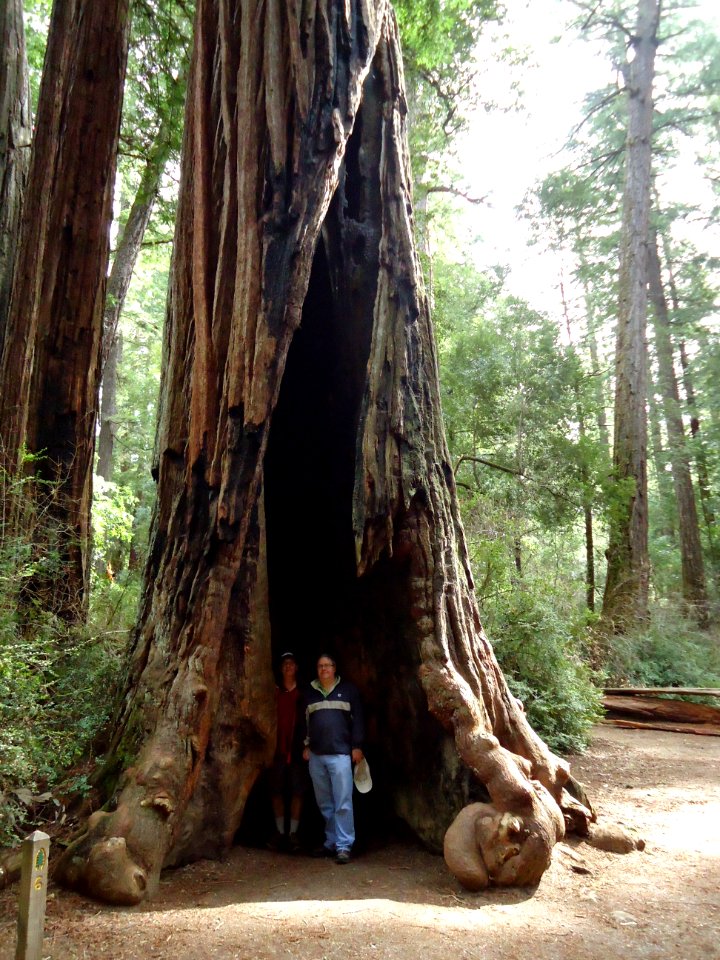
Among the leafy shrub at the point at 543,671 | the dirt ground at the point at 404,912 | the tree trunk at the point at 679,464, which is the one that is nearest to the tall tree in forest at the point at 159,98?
the leafy shrub at the point at 543,671

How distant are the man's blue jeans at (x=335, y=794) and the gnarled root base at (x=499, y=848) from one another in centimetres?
109

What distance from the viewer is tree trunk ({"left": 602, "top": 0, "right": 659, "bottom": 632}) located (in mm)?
13461

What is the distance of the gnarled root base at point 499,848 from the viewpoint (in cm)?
435

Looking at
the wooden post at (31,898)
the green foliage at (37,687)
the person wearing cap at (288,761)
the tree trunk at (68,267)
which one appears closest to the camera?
the wooden post at (31,898)

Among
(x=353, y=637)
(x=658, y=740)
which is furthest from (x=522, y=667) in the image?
(x=353, y=637)

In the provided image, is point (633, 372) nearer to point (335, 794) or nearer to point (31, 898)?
point (335, 794)

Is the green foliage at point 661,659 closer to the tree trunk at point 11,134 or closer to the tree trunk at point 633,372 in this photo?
the tree trunk at point 633,372

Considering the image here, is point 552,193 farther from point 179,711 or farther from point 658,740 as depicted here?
point 179,711

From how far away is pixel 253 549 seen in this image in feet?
17.3

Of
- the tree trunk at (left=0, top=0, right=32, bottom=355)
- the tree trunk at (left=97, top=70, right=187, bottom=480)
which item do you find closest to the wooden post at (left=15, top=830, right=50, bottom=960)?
the tree trunk at (left=0, top=0, right=32, bottom=355)

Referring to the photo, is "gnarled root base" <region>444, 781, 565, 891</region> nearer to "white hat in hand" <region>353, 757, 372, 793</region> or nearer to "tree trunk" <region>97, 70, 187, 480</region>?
"white hat in hand" <region>353, 757, 372, 793</region>

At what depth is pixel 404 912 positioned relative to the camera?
393 centimetres

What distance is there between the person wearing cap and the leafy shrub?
9.79ft

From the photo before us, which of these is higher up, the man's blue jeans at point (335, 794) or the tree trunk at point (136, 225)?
the tree trunk at point (136, 225)
